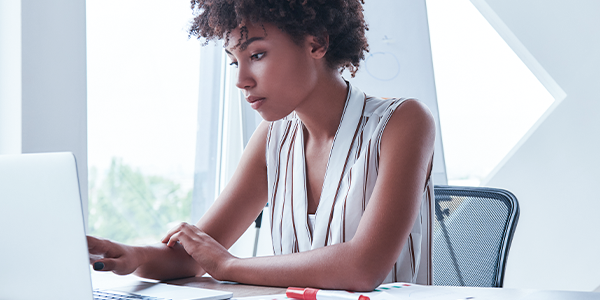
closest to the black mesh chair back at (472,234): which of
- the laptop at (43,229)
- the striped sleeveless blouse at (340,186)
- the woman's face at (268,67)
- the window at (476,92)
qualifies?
the striped sleeveless blouse at (340,186)

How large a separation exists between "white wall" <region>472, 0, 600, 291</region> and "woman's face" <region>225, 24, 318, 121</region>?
68.0 inches

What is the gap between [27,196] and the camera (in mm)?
575

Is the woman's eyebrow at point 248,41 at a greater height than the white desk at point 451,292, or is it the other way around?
the woman's eyebrow at point 248,41

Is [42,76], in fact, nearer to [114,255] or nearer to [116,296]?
[114,255]

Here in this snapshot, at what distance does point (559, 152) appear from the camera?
241 cm

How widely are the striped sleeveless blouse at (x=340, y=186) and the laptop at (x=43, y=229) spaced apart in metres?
0.59

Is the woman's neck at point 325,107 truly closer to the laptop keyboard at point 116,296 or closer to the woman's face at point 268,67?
the woman's face at point 268,67

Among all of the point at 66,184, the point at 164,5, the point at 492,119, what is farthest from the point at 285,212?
the point at 492,119

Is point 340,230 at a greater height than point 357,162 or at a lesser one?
lesser

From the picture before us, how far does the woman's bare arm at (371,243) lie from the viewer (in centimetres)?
83

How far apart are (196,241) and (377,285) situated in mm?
389

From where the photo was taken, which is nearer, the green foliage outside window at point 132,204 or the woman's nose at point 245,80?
the woman's nose at point 245,80

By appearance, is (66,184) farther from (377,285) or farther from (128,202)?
(128,202)

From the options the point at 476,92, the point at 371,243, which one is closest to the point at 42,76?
the point at 371,243
